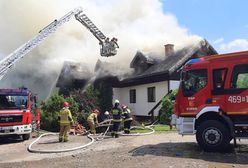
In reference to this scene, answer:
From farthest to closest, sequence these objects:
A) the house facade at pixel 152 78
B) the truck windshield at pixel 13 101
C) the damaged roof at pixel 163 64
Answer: the damaged roof at pixel 163 64 < the house facade at pixel 152 78 < the truck windshield at pixel 13 101

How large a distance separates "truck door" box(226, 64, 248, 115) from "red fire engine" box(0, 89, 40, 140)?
8.82m

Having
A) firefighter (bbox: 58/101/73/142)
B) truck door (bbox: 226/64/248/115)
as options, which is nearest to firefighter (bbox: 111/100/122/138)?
firefighter (bbox: 58/101/73/142)

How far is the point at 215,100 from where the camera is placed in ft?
32.7

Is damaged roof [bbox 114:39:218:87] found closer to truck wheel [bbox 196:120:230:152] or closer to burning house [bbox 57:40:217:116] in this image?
burning house [bbox 57:40:217:116]

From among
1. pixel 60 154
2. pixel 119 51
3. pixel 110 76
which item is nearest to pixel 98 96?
pixel 110 76

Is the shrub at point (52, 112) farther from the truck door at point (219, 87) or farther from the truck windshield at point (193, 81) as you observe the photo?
the truck door at point (219, 87)

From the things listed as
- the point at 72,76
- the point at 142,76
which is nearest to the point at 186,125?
the point at 142,76

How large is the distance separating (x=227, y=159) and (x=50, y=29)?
48.0 ft

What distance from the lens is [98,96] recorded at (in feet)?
86.0

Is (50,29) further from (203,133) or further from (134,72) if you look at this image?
(203,133)

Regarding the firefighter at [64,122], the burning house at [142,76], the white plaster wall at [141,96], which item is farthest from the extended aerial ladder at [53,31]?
the firefighter at [64,122]

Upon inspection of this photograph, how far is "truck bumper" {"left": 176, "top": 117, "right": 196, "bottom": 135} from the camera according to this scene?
10297mm

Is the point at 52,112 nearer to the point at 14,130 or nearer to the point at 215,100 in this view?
the point at 14,130

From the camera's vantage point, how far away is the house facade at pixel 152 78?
23.3 metres
